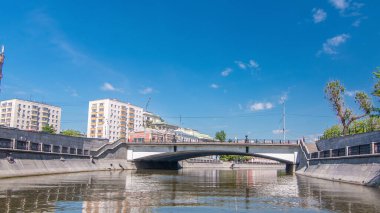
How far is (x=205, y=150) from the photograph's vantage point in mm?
102438

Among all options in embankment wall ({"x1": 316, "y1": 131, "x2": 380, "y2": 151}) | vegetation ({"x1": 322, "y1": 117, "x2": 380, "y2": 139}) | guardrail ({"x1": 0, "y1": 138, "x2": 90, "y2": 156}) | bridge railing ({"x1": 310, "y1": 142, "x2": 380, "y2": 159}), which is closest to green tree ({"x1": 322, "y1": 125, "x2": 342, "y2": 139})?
vegetation ({"x1": 322, "y1": 117, "x2": 380, "y2": 139})

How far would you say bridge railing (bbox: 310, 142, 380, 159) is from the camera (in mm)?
50688

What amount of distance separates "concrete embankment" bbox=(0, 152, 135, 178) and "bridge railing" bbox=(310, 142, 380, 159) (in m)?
52.1

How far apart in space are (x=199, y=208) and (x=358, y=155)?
122 feet

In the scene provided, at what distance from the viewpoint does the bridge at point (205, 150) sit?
9644 centimetres

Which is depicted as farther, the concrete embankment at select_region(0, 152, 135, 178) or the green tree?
the green tree

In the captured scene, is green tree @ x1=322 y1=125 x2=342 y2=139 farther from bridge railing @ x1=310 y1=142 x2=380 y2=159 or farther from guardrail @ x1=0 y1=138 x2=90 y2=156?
guardrail @ x1=0 y1=138 x2=90 y2=156

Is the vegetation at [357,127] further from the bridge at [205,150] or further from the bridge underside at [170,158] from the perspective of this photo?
the bridge underside at [170,158]

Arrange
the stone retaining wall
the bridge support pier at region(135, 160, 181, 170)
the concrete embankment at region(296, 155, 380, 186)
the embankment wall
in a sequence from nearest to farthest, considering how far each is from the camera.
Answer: the concrete embankment at region(296, 155, 380, 186) < the embankment wall < the stone retaining wall < the bridge support pier at region(135, 160, 181, 170)

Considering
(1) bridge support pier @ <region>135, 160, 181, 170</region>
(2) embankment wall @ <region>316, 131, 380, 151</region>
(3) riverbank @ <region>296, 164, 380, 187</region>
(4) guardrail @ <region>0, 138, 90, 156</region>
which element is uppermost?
(2) embankment wall @ <region>316, 131, 380, 151</region>

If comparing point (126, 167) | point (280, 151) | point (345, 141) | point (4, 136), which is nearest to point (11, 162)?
point (4, 136)

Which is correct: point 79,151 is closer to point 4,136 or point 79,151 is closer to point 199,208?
point 4,136

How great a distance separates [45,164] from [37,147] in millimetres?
3890

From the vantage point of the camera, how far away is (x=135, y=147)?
109 m
